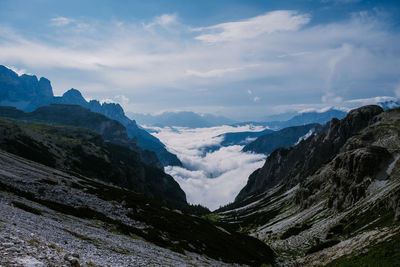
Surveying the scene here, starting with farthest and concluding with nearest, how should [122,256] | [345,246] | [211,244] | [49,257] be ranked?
[211,244], [345,246], [122,256], [49,257]

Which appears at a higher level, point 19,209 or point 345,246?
point 19,209

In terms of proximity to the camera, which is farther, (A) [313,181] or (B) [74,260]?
(A) [313,181]

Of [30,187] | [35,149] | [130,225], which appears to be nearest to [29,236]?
[130,225]

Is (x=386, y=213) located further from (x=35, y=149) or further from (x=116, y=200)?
(x=35, y=149)

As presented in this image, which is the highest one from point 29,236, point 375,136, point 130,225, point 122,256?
point 375,136

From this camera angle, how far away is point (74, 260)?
21641 mm

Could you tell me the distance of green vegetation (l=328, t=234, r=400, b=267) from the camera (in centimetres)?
3412

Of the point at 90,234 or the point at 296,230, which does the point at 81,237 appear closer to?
the point at 90,234

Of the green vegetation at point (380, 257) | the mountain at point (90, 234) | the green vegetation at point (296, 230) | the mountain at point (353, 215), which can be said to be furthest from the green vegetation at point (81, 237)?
the green vegetation at point (296, 230)

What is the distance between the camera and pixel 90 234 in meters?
39.2

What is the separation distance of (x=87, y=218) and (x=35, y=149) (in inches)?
6273

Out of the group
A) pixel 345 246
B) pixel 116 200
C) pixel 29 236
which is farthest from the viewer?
pixel 116 200

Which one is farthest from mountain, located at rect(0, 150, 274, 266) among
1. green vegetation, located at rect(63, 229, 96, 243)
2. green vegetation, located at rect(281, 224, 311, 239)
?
green vegetation, located at rect(281, 224, 311, 239)

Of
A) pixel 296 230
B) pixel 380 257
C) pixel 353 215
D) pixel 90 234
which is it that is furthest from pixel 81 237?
pixel 296 230
